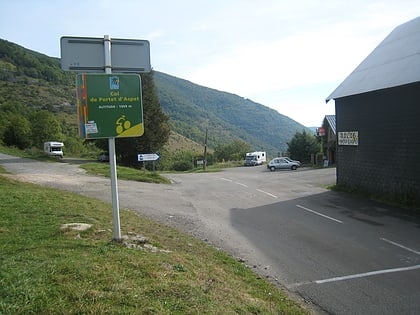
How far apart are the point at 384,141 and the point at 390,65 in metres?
3.40

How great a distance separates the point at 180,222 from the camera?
1114 centimetres

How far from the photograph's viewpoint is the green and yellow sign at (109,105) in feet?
19.5

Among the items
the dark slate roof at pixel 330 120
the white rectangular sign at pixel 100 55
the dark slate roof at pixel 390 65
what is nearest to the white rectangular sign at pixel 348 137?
the dark slate roof at pixel 390 65

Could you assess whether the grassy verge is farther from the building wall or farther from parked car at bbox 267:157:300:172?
parked car at bbox 267:157:300:172

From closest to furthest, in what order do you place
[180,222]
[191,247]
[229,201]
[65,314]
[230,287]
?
[65,314]
[230,287]
[191,247]
[180,222]
[229,201]

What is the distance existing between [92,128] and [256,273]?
12.3 feet

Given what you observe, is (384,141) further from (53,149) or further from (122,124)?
(53,149)

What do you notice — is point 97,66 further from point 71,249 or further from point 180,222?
point 180,222

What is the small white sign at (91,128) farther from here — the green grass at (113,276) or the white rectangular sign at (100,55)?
the green grass at (113,276)

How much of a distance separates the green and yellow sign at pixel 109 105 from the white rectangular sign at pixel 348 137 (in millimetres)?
14035

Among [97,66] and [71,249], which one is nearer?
[71,249]

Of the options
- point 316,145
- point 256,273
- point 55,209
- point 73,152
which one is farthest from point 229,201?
point 73,152

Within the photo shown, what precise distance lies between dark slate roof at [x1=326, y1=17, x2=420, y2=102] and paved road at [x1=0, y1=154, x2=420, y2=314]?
4966 millimetres

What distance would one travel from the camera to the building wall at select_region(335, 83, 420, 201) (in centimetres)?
1423
